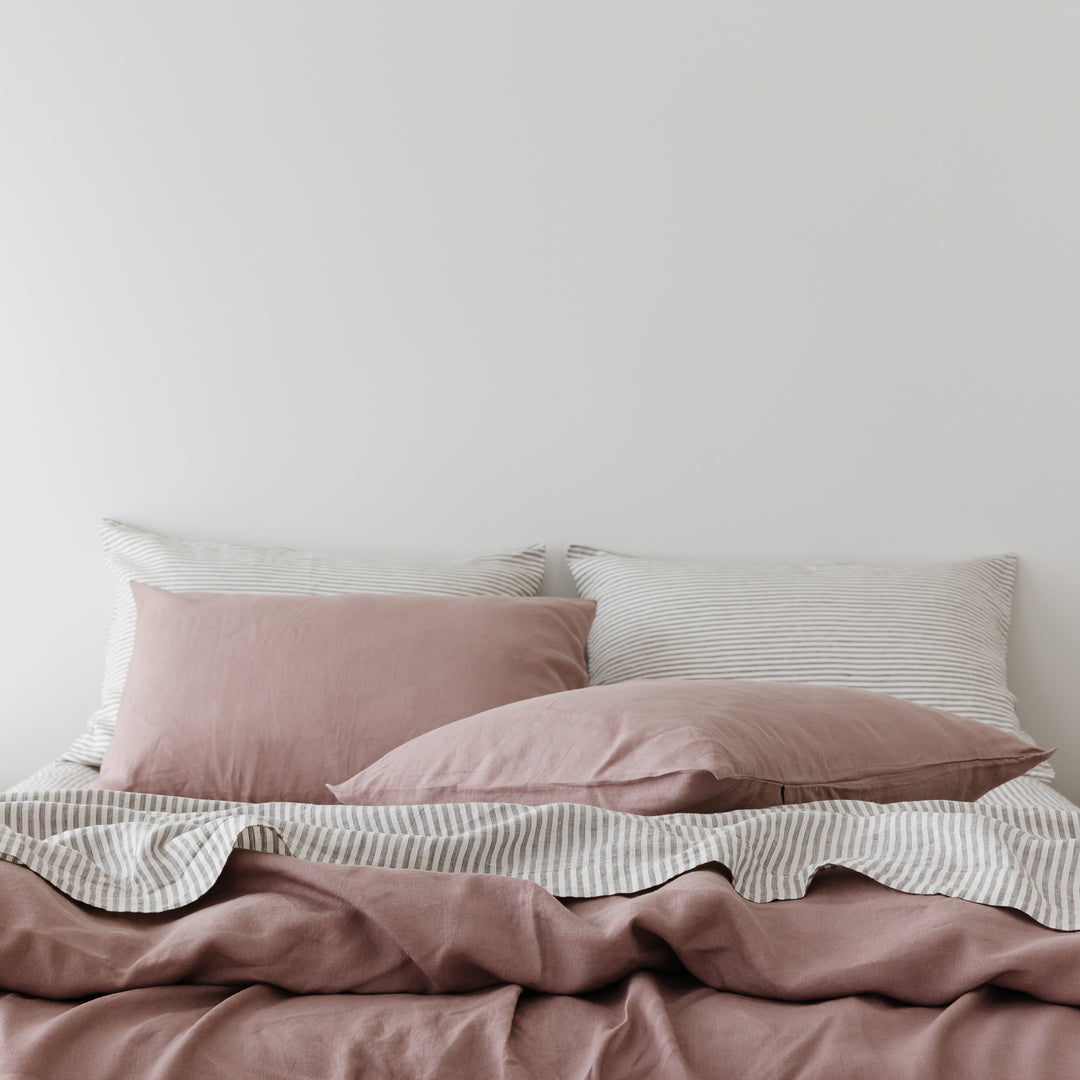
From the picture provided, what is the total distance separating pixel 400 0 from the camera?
2207 millimetres


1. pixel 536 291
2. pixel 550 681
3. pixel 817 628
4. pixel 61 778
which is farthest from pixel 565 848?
pixel 536 291

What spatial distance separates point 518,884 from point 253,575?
1252mm

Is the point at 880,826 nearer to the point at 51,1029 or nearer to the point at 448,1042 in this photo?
the point at 448,1042

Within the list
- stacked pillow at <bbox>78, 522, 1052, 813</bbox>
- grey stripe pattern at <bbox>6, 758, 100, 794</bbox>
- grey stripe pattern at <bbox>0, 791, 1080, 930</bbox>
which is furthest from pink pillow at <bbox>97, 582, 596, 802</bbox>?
grey stripe pattern at <bbox>0, 791, 1080, 930</bbox>

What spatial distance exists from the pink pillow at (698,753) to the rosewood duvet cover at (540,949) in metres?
0.10

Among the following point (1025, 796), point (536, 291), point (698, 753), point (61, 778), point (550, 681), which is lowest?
point (61, 778)

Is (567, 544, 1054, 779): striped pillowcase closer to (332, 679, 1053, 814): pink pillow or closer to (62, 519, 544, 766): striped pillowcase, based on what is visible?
(62, 519, 544, 766): striped pillowcase

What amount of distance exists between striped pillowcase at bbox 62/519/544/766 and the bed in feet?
0.94

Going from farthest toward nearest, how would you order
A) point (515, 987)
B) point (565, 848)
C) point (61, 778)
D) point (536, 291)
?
point (536, 291)
point (61, 778)
point (565, 848)
point (515, 987)

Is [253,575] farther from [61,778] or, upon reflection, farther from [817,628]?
[817,628]

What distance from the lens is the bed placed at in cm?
82

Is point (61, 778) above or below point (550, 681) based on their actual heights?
below

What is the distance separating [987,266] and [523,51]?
1088mm

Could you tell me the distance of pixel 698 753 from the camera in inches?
46.9
